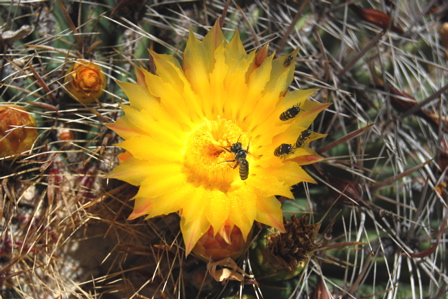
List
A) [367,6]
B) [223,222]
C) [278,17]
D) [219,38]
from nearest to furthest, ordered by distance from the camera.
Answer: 1. [223,222]
2. [219,38]
3. [278,17]
4. [367,6]

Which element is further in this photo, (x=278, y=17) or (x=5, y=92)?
(x=278, y=17)

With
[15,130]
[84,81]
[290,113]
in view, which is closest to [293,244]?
[290,113]

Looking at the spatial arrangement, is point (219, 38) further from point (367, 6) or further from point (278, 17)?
point (367, 6)

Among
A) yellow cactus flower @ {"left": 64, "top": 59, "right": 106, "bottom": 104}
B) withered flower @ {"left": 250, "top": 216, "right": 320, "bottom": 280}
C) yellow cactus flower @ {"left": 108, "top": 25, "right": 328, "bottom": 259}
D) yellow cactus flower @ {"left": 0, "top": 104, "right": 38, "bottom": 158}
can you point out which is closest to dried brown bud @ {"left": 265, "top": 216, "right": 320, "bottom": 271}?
withered flower @ {"left": 250, "top": 216, "right": 320, "bottom": 280}

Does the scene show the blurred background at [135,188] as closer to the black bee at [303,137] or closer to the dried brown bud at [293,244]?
the dried brown bud at [293,244]

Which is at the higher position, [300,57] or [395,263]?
[300,57]

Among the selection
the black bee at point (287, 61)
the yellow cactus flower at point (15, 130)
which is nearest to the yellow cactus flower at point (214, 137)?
the black bee at point (287, 61)

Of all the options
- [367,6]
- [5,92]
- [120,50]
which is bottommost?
[5,92]

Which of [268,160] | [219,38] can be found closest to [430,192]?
[268,160]
